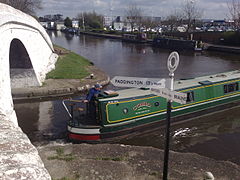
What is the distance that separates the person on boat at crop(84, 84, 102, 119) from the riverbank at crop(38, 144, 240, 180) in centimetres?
193

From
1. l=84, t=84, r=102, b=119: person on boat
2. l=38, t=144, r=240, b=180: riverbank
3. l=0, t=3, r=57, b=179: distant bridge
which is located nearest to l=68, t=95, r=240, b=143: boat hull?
l=84, t=84, r=102, b=119: person on boat

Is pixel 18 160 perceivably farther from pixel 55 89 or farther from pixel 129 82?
pixel 55 89

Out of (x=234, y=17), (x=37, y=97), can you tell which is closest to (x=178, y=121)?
(x=37, y=97)

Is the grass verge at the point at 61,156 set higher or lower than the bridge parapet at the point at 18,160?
lower

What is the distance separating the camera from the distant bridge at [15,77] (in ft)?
8.41

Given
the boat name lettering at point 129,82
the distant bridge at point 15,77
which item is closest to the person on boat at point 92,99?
the distant bridge at point 15,77

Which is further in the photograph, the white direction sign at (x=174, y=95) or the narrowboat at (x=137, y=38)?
the narrowboat at (x=137, y=38)

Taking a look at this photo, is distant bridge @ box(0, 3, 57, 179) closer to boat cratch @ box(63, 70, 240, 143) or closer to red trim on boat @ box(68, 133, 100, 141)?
red trim on boat @ box(68, 133, 100, 141)

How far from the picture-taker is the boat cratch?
9.50m

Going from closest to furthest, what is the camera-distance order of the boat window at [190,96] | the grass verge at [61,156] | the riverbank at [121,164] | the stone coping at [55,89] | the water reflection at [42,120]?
the riverbank at [121,164]
the grass verge at [61,156]
the water reflection at [42,120]
the boat window at [190,96]
the stone coping at [55,89]

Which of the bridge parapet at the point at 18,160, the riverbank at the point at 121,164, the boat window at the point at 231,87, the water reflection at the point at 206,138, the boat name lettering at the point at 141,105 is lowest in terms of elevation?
the water reflection at the point at 206,138

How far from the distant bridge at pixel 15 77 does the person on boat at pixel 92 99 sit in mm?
2845

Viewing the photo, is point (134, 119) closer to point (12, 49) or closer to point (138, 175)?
point (138, 175)

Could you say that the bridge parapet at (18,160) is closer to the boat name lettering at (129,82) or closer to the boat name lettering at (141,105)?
the boat name lettering at (129,82)
